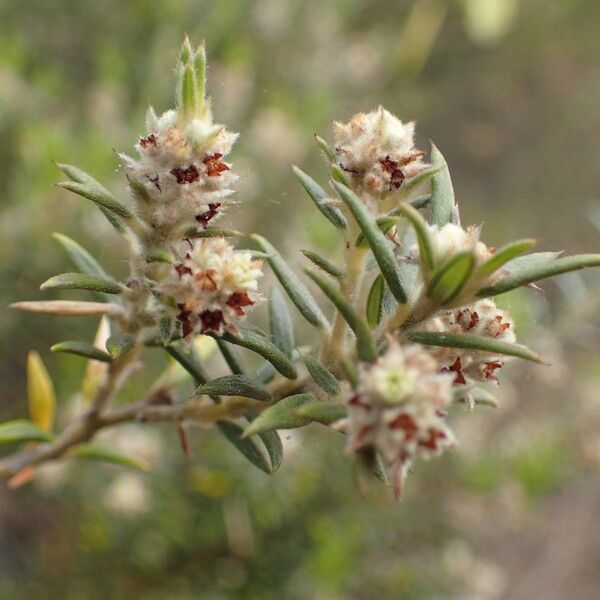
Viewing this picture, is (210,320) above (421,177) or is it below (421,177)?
below

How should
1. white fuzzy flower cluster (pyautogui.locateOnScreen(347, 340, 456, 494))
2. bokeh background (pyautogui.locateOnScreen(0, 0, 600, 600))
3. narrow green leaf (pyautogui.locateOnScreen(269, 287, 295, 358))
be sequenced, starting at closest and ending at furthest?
1. white fuzzy flower cluster (pyautogui.locateOnScreen(347, 340, 456, 494))
2. narrow green leaf (pyautogui.locateOnScreen(269, 287, 295, 358))
3. bokeh background (pyautogui.locateOnScreen(0, 0, 600, 600))

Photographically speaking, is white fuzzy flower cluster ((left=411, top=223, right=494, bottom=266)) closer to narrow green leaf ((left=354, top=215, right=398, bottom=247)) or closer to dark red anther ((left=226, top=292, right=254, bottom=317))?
narrow green leaf ((left=354, top=215, right=398, bottom=247))

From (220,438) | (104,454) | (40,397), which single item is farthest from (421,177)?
(220,438)

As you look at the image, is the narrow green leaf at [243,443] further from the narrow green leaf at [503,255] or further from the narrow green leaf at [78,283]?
the narrow green leaf at [503,255]

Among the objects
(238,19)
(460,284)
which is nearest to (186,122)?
(460,284)

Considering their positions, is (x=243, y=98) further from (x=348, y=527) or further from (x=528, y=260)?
(x=528, y=260)

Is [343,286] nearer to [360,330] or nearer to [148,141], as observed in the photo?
[360,330]

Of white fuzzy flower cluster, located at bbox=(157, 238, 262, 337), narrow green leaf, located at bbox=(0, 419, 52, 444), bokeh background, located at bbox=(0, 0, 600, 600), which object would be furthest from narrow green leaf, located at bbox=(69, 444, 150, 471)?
bokeh background, located at bbox=(0, 0, 600, 600)
